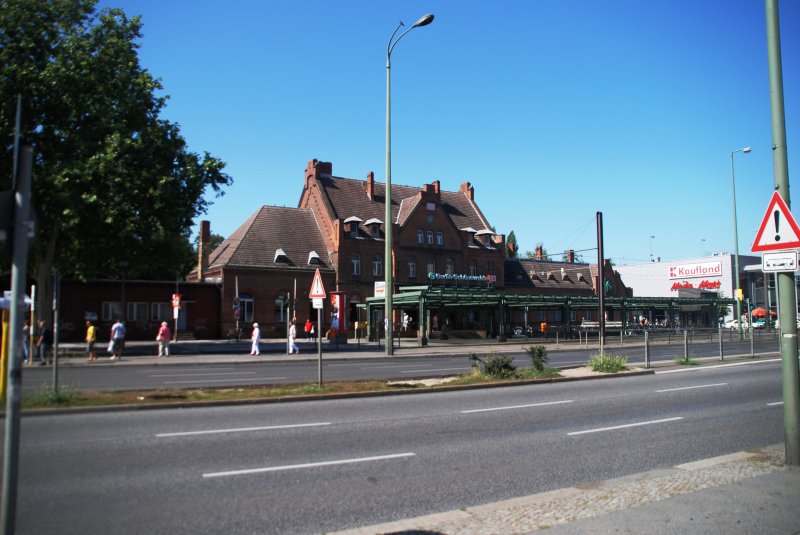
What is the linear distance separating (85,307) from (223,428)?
3808 cm

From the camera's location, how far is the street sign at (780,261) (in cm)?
743

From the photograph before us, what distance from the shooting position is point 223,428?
985 centimetres

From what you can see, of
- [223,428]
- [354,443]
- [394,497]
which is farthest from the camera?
[223,428]

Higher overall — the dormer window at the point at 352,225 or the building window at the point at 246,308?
the dormer window at the point at 352,225

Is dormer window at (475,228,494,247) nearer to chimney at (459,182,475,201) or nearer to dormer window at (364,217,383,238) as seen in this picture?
chimney at (459,182,475,201)

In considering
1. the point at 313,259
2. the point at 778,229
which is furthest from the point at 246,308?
the point at 778,229

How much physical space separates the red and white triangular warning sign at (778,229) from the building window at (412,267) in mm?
50491

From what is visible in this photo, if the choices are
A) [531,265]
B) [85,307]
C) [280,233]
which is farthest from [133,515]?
[531,265]

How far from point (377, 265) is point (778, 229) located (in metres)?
49.3

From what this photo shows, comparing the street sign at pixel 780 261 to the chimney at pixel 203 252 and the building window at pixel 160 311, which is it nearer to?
the building window at pixel 160 311

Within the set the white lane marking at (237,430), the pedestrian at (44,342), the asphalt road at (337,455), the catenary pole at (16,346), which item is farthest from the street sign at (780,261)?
the pedestrian at (44,342)

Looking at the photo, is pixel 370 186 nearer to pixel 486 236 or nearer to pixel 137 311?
pixel 486 236

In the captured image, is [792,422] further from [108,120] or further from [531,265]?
[531,265]

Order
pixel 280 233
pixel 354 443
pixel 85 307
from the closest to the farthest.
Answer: pixel 354 443
pixel 85 307
pixel 280 233
